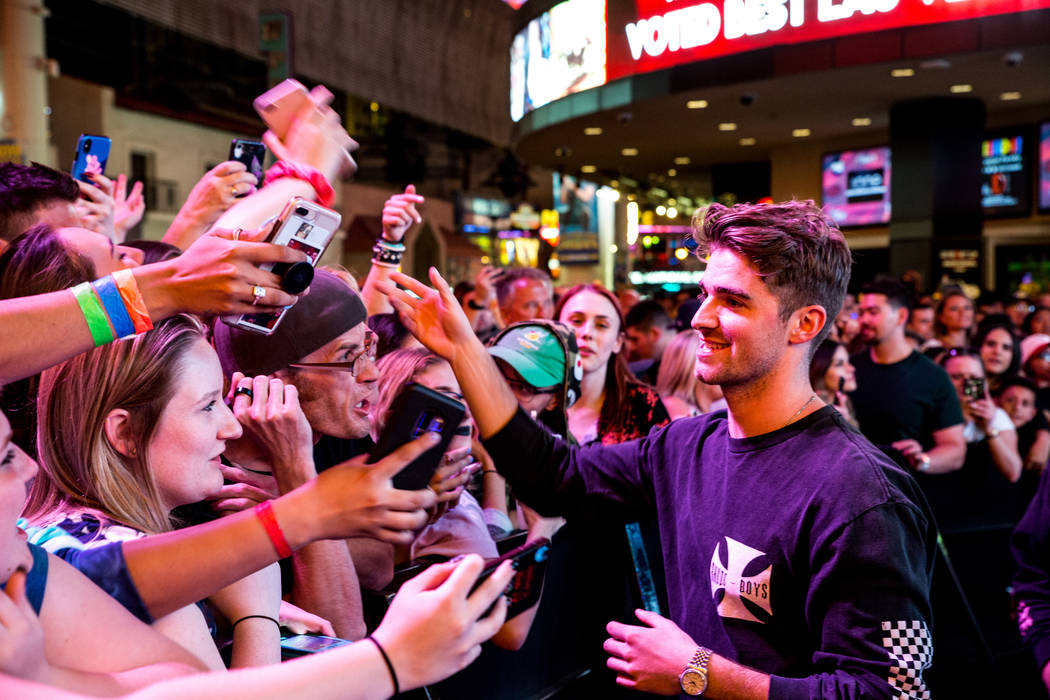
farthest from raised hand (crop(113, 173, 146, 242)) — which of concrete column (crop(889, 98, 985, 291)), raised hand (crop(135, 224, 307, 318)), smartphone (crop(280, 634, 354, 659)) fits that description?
concrete column (crop(889, 98, 985, 291))

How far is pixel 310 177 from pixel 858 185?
17.0 meters

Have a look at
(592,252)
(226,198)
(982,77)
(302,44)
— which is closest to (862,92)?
(982,77)

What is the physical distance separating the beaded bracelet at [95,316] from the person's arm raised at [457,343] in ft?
2.65

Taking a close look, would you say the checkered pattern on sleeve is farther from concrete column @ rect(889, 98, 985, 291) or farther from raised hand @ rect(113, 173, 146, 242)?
concrete column @ rect(889, 98, 985, 291)

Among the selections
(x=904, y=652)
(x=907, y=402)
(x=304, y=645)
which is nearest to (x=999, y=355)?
(x=907, y=402)

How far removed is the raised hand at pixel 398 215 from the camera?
3.10 meters

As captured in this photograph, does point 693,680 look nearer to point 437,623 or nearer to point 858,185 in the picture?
point 437,623

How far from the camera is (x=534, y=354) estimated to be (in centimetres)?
324

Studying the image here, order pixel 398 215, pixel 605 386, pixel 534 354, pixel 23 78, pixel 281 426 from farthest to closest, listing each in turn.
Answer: pixel 23 78 < pixel 605 386 < pixel 534 354 < pixel 398 215 < pixel 281 426

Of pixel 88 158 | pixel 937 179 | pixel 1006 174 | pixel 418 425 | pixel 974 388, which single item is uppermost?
pixel 1006 174

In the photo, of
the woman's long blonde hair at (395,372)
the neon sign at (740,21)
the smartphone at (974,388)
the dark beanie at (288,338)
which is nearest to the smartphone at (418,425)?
the dark beanie at (288,338)

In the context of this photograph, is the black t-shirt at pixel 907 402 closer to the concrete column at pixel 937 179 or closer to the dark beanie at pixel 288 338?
the dark beanie at pixel 288 338

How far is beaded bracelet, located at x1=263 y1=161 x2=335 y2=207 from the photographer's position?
1.83m

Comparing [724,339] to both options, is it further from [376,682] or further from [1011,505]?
[1011,505]
